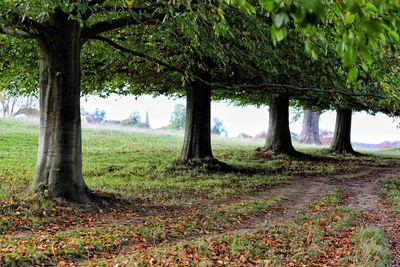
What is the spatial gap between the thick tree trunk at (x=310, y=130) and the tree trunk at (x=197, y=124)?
1079 inches

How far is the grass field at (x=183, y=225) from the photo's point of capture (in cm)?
595

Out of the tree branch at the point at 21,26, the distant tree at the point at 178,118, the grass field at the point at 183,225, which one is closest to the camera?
the grass field at the point at 183,225

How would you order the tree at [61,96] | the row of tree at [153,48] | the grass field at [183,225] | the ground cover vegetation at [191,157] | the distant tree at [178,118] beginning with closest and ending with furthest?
the row of tree at [153,48] < the ground cover vegetation at [191,157] < the grass field at [183,225] < the tree at [61,96] < the distant tree at [178,118]

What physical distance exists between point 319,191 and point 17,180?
876 centimetres

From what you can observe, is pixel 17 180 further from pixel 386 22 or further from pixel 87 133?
pixel 87 133

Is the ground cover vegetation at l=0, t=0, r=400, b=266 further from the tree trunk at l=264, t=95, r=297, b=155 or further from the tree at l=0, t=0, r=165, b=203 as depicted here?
the tree trunk at l=264, t=95, r=297, b=155

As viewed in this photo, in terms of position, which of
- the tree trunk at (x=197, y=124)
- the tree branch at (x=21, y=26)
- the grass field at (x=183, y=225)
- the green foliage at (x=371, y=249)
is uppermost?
the tree branch at (x=21, y=26)

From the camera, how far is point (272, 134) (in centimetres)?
2400

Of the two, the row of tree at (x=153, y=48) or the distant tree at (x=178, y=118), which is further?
the distant tree at (x=178, y=118)

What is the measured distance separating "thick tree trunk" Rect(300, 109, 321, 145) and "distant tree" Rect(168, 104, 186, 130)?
15744mm

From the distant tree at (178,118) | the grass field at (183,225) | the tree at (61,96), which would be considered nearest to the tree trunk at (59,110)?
the tree at (61,96)

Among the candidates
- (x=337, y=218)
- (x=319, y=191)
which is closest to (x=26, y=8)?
(x=337, y=218)

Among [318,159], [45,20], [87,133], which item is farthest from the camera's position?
[87,133]

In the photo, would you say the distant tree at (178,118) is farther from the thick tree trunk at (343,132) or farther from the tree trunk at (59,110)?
the tree trunk at (59,110)
